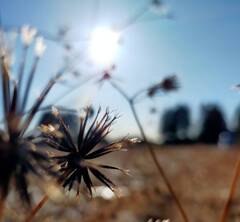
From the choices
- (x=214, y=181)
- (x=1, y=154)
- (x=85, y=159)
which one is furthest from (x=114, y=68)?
(x=214, y=181)

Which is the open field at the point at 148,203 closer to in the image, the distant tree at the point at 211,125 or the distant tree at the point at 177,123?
the distant tree at the point at 211,125

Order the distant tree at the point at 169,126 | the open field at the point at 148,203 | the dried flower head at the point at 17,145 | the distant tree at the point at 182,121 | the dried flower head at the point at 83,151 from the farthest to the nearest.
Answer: the distant tree at the point at 182,121
the distant tree at the point at 169,126
the open field at the point at 148,203
the dried flower head at the point at 83,151
the dried flower head at the point at 17,145

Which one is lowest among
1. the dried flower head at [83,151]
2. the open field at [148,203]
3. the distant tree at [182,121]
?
the distant tree at [182,121]

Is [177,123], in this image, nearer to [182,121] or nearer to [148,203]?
[182,121]

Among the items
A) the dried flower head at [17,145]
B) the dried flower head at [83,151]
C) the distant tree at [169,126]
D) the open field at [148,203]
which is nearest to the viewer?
the dried flower head at [17,145]

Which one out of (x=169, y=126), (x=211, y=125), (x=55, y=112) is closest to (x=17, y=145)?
(x=55, y=112)

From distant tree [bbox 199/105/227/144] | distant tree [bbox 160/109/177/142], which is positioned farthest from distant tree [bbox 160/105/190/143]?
distant tree [bbox 199/105/227/144]

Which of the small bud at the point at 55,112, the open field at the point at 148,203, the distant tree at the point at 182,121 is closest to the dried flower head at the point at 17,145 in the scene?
the small bud at the point at 55,112
